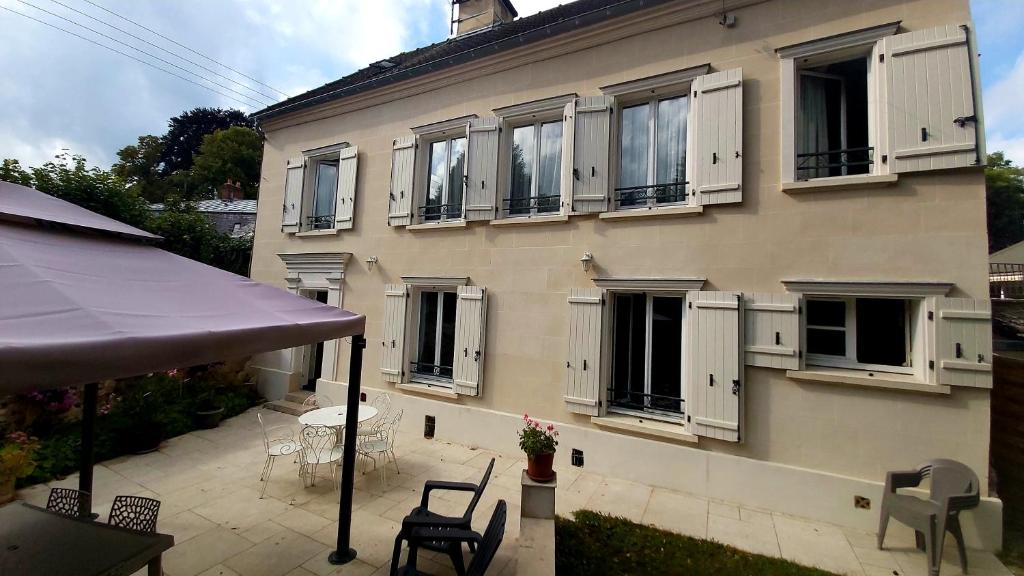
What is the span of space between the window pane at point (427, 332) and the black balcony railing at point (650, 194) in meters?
3.60

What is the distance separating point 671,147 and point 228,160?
1035 inches

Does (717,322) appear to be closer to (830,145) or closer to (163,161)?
(830,145)

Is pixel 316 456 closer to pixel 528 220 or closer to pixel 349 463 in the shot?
pixel 349 463

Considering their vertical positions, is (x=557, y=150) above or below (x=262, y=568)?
above

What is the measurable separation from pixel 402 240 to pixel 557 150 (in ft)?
10.4

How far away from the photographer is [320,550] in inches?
148

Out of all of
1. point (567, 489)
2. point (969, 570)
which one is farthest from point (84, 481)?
point (969, 570)

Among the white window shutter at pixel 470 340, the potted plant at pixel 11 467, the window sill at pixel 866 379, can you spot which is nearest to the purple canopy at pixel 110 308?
the white window shutter at pixel 470 340

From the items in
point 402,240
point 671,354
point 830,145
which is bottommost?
point 671,354

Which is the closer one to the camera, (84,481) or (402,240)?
(84,481)

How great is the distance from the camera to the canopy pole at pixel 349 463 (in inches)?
141

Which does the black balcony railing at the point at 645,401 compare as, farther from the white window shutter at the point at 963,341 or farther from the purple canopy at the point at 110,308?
the purple canopy at the point at 110,308

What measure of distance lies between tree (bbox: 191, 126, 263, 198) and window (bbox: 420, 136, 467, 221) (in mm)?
21333

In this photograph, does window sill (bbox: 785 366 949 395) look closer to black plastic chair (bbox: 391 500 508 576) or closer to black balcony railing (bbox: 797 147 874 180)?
black balcony railing (bbox: 797 147 874 180)
